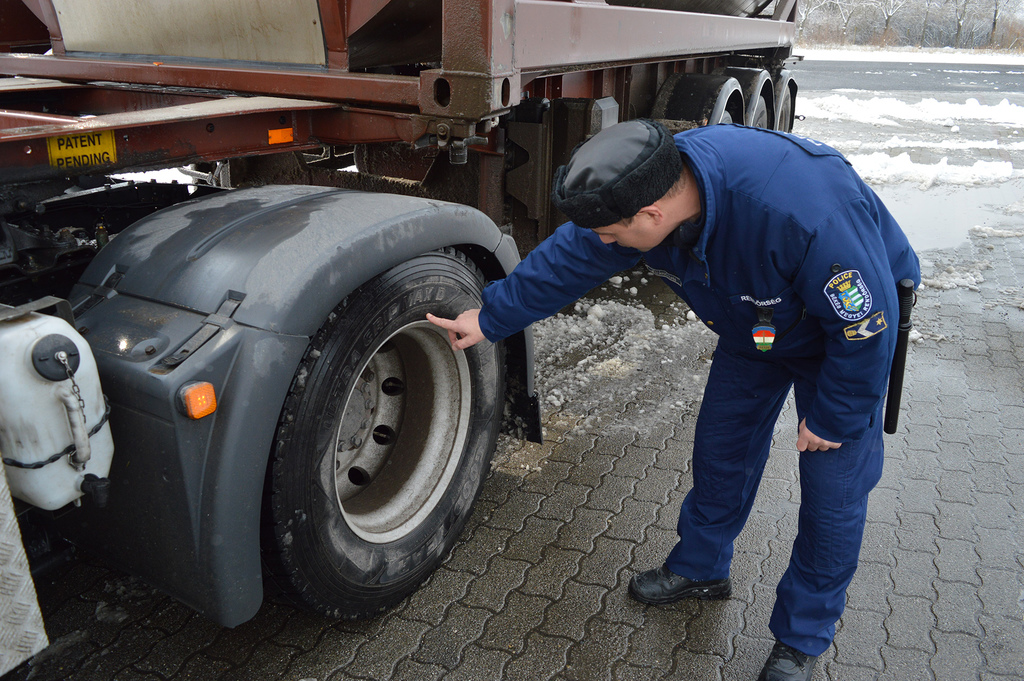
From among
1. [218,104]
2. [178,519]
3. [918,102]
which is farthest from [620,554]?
[918,102]

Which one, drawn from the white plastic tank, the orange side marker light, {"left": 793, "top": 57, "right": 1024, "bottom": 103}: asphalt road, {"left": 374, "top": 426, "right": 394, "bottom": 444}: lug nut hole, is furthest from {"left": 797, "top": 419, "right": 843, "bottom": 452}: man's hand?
{"left": 793, "top": 57, "right": 1024, "bottom": 103}: asphalt road

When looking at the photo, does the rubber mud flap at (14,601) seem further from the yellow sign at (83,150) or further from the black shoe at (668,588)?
the black shoe at (668,588)

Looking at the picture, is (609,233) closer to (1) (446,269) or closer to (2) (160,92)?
(1) (446,269)

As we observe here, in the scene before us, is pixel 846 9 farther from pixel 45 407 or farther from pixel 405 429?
pixel 45 407

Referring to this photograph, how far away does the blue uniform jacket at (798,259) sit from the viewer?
5.73ft

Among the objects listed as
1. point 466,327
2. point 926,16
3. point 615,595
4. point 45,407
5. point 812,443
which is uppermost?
point 926,16

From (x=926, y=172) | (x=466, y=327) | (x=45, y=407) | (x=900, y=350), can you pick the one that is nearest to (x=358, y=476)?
(x=466, y=327)

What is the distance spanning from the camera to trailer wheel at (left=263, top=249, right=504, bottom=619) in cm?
193

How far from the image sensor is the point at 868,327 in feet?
5.78

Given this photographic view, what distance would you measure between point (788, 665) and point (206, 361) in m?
1.74

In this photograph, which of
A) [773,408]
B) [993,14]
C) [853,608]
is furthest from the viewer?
[993,14]

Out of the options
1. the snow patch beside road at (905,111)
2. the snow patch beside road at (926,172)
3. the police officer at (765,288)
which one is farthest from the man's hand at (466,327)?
the snow patch beside road at (905,111)

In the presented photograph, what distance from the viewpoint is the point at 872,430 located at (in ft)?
6.73

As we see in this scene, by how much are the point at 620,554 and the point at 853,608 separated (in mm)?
758
